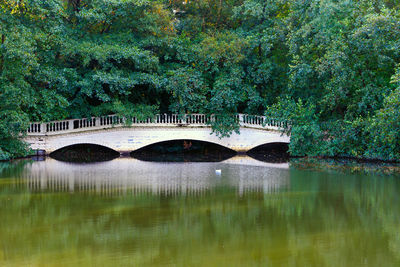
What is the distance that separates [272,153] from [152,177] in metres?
10.5

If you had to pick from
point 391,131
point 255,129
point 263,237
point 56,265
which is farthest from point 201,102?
point 56,265

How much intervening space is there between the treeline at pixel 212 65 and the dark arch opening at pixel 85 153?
1.94 metres

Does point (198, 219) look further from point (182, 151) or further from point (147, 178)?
point (182, 151)

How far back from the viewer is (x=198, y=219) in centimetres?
1003

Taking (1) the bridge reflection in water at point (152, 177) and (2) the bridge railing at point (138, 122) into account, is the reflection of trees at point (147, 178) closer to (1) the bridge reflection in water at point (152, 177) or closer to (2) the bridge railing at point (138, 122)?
(1) the bridge reflection in water at point (152, 177)

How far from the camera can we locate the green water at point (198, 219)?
757cm

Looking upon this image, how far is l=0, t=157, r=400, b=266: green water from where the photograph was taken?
7.57 metres

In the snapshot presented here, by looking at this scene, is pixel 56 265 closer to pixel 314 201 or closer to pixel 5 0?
pixel 314 201

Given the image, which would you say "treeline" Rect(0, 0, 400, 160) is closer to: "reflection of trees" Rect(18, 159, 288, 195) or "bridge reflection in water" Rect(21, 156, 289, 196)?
"bridge reflection in water" Rect(21, 156, 289, 196)

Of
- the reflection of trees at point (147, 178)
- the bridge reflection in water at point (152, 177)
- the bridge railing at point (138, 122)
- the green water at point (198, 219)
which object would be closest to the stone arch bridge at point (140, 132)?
the bridge railing at point (138, 122)

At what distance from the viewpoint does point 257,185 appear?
47.6 feet

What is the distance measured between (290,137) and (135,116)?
23.1ft

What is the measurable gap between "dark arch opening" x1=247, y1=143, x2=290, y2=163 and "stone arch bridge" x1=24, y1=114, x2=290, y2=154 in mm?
770

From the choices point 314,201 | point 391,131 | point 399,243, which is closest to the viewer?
point 399,243
